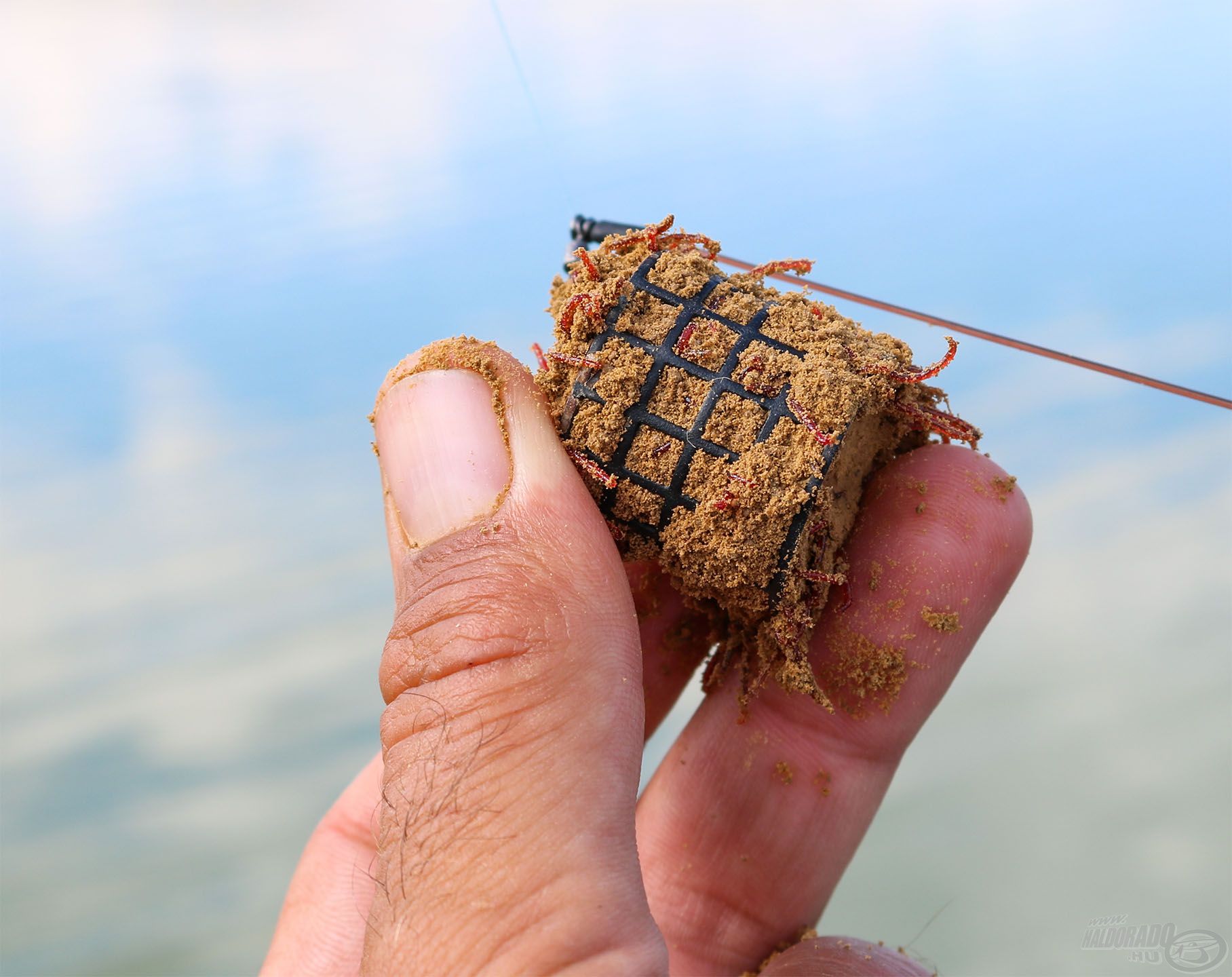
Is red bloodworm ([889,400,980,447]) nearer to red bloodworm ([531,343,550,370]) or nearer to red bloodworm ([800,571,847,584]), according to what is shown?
red bloodworm ([800,571,847,584])

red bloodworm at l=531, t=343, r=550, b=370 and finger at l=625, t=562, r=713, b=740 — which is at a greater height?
red bloodworm at l=531, t=343, r=550, b=370

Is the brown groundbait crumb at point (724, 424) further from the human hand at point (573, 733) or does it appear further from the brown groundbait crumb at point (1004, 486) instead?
the brown groundbait crumb at point (1004, 486)

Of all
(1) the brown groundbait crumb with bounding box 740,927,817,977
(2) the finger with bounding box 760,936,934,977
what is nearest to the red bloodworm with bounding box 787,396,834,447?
(2) the finger with bounding box 760,936,934,977

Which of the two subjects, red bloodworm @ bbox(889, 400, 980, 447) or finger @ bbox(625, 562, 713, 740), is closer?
red bloodworm @ bbox(889, 400, 980, 447)

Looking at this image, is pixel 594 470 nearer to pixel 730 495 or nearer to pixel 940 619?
pixel 730 495

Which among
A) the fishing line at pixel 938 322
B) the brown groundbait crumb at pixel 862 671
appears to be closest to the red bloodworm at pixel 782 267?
the fishing line at pixel 938 322

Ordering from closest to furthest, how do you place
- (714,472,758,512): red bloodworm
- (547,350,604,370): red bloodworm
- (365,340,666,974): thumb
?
(365,340,666,974): thumb
(714,472,758,512): red bloodworm
(547,350,604,370): red bloodworm

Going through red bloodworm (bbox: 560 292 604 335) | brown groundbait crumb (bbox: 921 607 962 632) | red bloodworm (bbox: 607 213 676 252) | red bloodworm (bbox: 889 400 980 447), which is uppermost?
red bloodworm (bbox: 607 213 676 252)

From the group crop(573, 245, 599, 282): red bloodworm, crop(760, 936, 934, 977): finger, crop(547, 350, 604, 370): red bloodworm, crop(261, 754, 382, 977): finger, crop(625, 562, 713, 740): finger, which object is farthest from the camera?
crop(261, 754, 382, 977): finger

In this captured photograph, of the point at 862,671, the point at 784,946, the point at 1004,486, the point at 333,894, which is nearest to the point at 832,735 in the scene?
the point at 862,671
